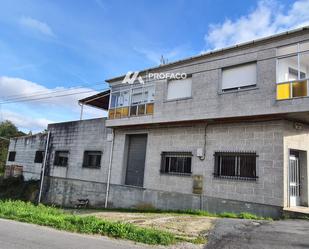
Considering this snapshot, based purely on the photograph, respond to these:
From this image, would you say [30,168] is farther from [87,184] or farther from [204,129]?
[204,129]

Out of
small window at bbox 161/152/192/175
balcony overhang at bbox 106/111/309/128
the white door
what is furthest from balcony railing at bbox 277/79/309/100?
small window at bbox 161/152/192/175

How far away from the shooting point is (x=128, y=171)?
18188mm

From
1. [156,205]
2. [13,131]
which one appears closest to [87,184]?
[156,205]

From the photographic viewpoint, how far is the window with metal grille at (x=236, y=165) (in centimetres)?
1266

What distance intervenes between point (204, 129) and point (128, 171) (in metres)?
5.93

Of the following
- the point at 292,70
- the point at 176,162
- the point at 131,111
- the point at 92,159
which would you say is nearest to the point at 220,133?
the point at 176,162

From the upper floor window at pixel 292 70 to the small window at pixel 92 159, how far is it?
39.1 ft

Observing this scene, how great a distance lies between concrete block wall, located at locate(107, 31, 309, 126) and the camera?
11.9 metres

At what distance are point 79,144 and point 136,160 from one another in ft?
18.1

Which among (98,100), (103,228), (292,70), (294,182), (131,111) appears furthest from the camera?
(98,100)

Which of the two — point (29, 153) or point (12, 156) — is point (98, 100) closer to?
point (29, 153)

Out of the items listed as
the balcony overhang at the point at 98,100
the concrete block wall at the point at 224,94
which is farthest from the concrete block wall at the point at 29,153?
the concrete block wall at the point at 224,94

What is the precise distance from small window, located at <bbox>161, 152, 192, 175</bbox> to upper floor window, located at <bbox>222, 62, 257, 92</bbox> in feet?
12.3

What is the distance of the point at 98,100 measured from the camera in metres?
23.1
